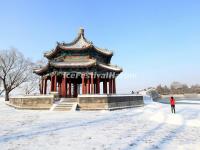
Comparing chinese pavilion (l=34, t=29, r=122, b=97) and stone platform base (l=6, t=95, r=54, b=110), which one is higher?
chinese pavilion (l=34, t=29, r=122, b=97)

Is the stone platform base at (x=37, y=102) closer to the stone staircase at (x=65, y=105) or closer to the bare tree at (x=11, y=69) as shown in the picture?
the stone staircase at (x=65, y=105)

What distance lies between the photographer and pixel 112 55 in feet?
88.1

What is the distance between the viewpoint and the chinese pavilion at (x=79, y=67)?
22.0 metres

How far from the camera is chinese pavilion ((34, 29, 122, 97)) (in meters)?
22.0

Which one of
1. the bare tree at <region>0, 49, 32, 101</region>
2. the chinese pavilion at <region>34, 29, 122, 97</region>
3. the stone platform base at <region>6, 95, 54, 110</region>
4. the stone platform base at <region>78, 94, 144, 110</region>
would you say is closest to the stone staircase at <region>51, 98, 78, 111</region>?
the stone platform base at <region>78, 94, 144, 110</region>

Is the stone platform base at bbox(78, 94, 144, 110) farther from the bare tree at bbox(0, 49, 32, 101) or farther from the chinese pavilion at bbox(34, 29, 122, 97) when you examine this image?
the bare tree at bbox(0, 49, 32, 101)

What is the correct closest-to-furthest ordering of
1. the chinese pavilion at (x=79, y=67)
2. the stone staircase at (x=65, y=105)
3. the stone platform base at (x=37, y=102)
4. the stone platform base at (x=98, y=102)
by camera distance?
the stone staircase at (x=65, y=105) → the stone platform base at (x=98, y=102) → the stone platform base at (x=37, y=102) → the chinese pavilion at (x=79, y=67)

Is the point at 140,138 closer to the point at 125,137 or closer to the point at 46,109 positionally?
the point at 125,137

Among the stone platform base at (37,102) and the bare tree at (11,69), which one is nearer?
the stone platform base at (37,102)

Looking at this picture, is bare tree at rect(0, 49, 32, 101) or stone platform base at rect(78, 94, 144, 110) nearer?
stone platform base at rect(78, 94, 144, 110)

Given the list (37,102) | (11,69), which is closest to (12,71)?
(11,69)

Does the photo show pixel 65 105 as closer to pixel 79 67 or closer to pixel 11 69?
pixel 79 67

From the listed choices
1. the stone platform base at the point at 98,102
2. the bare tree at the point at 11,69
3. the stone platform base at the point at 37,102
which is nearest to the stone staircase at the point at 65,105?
the stone platform base at the point at 98,102

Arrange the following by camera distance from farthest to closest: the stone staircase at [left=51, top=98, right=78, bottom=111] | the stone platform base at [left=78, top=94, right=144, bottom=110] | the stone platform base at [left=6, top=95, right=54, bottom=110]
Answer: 1. the stone platform base at [left=6, top=95, right=54, bottom=110]
2. the stone platform base at [left=78, top=94, right=144, bottom=110]
3. the stone staircase at [left=51, top=98, right=78, bottom=111]
